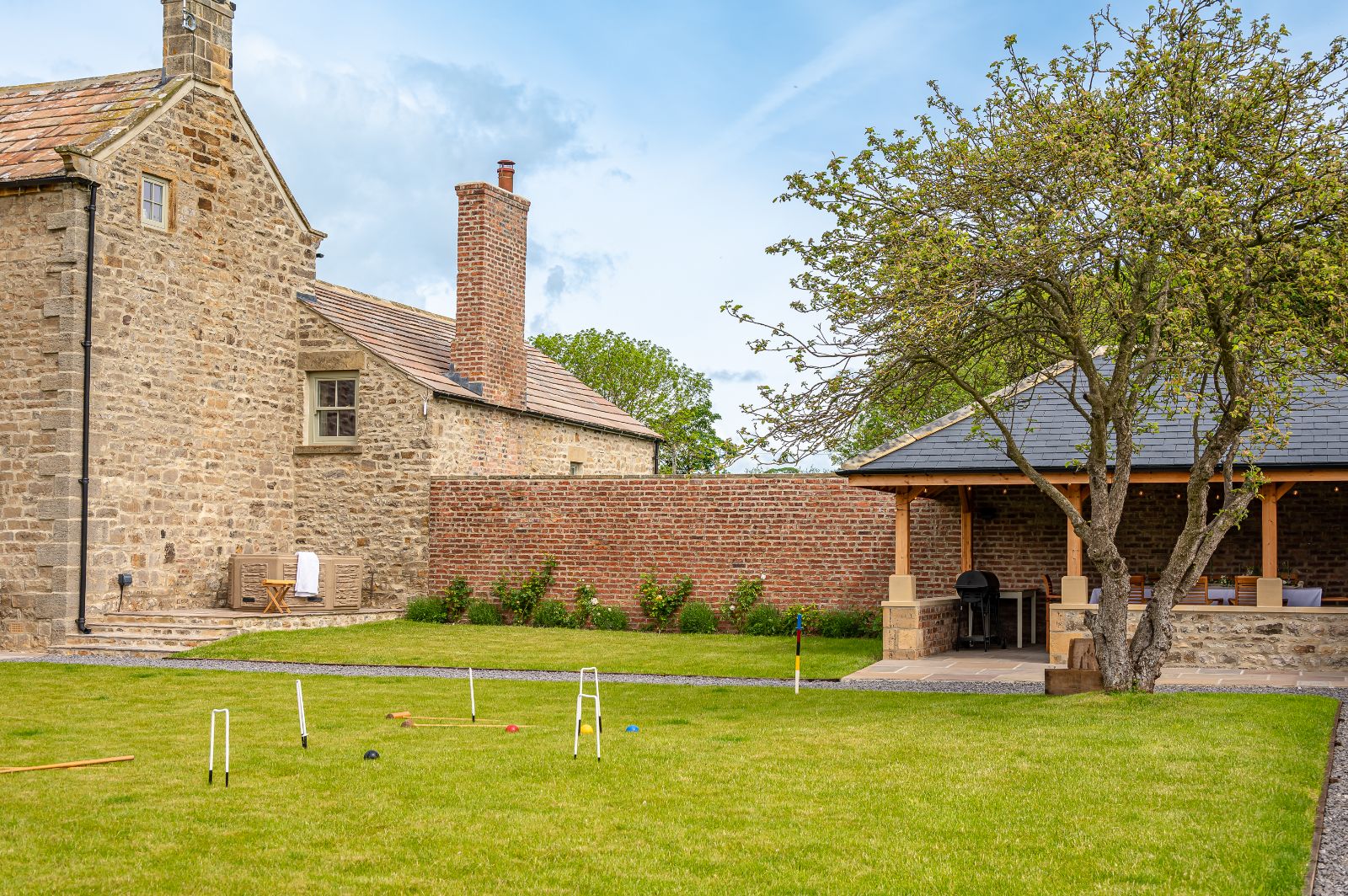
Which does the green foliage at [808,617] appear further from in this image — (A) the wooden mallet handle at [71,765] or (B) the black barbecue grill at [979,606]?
(A) the wooden mallet handle at [71,765]

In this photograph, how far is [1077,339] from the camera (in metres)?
12.8

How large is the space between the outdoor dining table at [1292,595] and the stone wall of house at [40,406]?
13730mm

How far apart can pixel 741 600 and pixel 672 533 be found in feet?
5.05

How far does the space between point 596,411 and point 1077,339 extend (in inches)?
689

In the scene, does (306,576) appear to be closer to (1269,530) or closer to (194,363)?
(194,363)

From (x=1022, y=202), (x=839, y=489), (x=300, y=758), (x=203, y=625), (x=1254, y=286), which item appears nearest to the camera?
(x=300, y=758)

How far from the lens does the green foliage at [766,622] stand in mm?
20797

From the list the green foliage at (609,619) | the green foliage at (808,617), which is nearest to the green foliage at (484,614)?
the green foliage at (609,619)

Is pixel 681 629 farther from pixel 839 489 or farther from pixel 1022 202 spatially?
pixel 1022 202

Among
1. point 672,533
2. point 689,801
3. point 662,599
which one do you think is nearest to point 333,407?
point 672,533

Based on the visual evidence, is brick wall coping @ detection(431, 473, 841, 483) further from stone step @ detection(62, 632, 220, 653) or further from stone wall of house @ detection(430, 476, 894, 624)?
stone step @ detection(62, 632, 220, 653)

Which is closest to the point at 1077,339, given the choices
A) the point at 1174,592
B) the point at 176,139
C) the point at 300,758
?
the point at 1174,592

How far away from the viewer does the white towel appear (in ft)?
70.9

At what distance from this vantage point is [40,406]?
1936 centimetres
